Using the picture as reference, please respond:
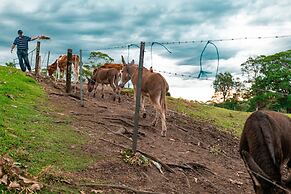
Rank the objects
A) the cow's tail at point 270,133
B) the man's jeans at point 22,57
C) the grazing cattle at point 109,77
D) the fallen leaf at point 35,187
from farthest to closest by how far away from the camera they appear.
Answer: the man's jeans at point 22,57 < the grazing cattle at point 109,77 < the cow's tail at point 270,133 < the fallen leaf at point 35,187

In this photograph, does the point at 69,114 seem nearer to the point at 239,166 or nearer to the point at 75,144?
the point at 75,144

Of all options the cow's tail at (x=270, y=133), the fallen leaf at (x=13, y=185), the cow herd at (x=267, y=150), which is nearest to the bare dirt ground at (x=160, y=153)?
the fallen leaf at (x=13, y=185)

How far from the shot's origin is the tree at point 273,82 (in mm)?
38562

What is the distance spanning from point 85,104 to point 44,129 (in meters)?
5.95

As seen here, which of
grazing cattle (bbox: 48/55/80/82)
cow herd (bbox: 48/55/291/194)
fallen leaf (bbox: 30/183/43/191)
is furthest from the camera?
grazing cattle (bbox: 48/55/80/82)

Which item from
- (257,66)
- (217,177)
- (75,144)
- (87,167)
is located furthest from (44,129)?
(257,66)

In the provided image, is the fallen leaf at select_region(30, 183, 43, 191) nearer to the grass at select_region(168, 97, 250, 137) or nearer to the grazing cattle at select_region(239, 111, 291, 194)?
the grazing cattle at select_region(239, 111, 291, 194)

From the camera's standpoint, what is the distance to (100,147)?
31.3 feet

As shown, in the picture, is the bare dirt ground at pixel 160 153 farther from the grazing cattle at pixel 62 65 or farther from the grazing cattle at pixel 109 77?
the grazing cattle at pixel 62 65

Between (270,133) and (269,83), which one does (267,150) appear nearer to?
(270,133)

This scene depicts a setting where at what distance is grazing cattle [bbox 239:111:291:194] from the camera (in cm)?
575

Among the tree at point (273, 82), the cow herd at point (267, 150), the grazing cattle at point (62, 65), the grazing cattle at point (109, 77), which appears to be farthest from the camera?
the tree at point (273, 82)

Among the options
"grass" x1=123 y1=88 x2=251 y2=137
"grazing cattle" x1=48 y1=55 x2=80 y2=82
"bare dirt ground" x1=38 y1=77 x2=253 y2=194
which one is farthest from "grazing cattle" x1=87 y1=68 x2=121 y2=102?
"grazing cattle" x1=48 y1=55 x2=80 y2=82

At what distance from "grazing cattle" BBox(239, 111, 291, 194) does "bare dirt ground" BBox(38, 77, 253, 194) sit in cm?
189
